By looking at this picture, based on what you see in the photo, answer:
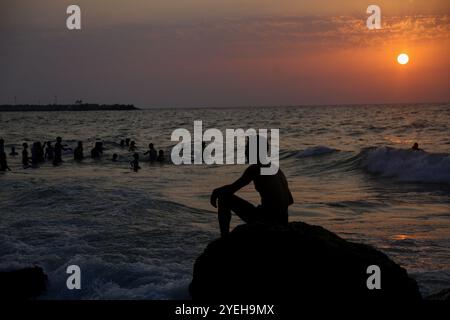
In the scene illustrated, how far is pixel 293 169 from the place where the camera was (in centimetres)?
3103

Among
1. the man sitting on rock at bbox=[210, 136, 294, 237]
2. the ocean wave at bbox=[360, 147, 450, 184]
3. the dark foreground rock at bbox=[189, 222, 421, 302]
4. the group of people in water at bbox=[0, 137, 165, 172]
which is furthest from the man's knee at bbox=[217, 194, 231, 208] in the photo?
the group of people in water at bbox=[0, 137, 165, 172]

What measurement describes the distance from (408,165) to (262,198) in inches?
847

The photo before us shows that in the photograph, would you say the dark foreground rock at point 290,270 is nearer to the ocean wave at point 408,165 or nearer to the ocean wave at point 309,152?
the ocean wave at point 408,165

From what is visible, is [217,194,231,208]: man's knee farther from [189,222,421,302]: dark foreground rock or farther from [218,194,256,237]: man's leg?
[189,222,421,302]: dark foreground rock

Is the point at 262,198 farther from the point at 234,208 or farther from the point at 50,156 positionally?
the point at 50,156

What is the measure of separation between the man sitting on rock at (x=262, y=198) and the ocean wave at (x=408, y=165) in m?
17.7

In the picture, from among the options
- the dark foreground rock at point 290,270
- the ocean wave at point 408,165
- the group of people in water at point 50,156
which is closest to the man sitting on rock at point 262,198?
the dark foreground rock at point 290,270

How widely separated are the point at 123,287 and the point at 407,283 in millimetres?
4354

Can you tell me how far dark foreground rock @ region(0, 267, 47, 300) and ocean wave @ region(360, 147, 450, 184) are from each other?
62.5 ft

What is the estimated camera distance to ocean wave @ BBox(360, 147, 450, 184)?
81.4 feet

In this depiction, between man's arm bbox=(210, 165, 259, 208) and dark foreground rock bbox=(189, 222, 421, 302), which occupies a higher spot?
man's arm bbox=(210, 165, 259, 208)

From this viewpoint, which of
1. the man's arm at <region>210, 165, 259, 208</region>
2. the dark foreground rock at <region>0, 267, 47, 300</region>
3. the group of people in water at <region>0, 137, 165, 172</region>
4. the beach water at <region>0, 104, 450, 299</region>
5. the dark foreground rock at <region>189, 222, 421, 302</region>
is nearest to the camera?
the dark foreground rock at <region>189, 222, 421, 302</region>

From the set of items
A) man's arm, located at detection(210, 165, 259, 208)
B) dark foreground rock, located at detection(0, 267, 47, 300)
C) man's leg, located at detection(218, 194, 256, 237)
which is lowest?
dark foreground rock, located at detection(0, 267, 47, 300)
